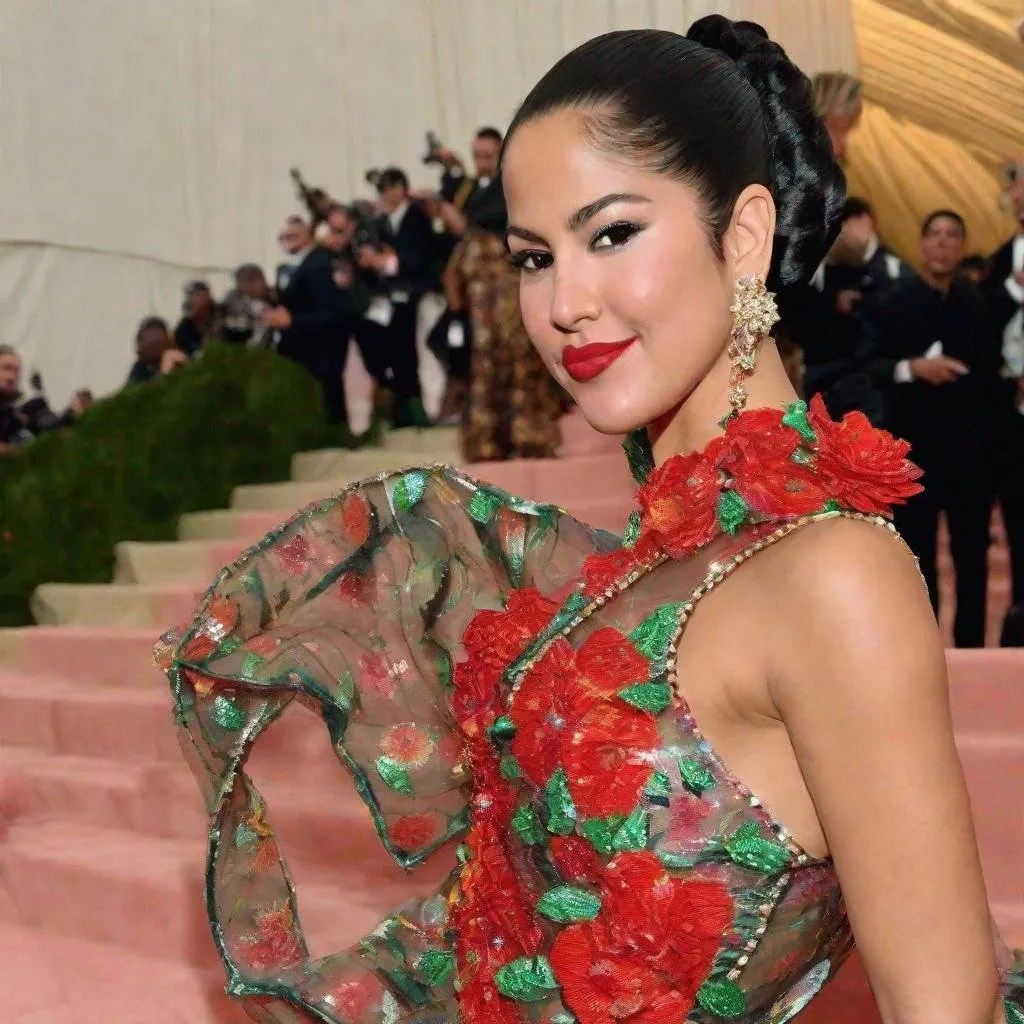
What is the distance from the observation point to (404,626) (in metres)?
1.37

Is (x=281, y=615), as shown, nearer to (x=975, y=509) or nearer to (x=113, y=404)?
(x=975, y=509)

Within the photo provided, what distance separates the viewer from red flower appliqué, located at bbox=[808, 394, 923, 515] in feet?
3.49

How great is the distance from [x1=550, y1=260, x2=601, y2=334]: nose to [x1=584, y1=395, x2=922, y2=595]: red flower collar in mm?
141

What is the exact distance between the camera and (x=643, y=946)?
111 cm

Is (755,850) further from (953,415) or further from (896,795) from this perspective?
(953,415)

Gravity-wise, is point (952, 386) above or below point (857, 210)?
below

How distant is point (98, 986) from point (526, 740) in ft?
8.31

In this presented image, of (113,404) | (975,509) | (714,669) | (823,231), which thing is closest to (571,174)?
(823,231)

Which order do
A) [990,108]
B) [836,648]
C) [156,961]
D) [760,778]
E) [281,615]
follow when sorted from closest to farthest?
[836,648]
[760,778]
[281,615]
[156,961]
[990,108]

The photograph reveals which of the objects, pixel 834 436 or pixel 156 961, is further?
pixel 156 961

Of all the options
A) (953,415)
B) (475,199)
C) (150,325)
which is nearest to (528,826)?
(953,415)

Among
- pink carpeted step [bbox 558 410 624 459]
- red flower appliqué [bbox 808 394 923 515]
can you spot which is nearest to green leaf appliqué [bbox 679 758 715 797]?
red flower appliqué [bbox 808 394 923 515]

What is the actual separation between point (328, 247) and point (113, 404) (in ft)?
3.60

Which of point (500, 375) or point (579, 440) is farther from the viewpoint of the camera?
point (579, 440)
